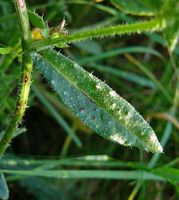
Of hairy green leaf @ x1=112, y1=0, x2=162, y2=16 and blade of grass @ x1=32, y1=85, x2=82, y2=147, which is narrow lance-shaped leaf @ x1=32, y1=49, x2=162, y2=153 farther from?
blade of grass @ x1=32, y1=85, x2=82, y2=147

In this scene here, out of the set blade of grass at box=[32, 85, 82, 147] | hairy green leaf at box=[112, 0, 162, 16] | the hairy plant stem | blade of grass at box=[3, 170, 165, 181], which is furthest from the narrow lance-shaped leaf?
blade of grass at box=[32, 85, 82, 147]

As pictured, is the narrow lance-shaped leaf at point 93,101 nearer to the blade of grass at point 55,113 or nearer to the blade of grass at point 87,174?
the blade of grass at point 87,174

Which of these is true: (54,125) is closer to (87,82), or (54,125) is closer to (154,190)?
(154,190)

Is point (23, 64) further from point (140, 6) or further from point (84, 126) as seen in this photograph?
point (84, 126)

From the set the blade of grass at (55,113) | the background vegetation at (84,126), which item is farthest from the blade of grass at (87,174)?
the blade of grass at (55,113)

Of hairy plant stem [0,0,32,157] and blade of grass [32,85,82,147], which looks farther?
blade of grass [32,85,82,147]

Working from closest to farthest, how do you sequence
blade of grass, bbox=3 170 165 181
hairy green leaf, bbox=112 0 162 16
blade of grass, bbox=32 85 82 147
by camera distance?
1. blade of grass, bbox=3 170 165 181
2. hairy green leaf, bbox=112 0 162 16
3. blade of grass, bbox=32 85 82 147

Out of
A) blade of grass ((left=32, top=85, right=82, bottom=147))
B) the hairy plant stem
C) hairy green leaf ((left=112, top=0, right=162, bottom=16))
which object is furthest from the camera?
blade of grass ((left=32, top=85, right=82, bottom=147))
